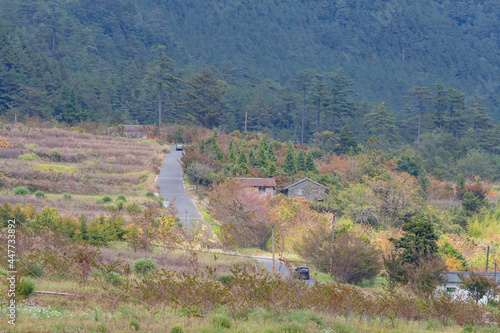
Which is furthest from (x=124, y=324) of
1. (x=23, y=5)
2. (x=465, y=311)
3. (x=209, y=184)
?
(x=23, y=5)

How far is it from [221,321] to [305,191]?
29.9 m

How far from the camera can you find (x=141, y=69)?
100562 millimetres

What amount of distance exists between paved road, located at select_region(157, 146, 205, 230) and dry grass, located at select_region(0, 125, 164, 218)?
36.1 inches

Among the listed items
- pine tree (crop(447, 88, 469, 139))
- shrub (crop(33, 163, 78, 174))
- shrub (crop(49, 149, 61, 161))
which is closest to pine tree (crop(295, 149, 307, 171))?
shrub (crop(33, 163, 78, 174))

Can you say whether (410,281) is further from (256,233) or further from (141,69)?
(141,69)

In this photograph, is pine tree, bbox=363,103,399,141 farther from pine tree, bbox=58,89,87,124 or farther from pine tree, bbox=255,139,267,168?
pine tree, bbox=58,89,87,124

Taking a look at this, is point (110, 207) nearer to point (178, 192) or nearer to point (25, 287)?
point (178, 192)

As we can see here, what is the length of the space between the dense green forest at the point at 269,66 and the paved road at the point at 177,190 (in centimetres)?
2304

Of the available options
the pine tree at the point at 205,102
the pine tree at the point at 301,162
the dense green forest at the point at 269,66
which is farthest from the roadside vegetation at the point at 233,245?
the dense green forest at the point at 269,66

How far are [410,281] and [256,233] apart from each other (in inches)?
411

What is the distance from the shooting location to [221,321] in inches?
504

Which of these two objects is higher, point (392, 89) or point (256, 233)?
point (392, 89)

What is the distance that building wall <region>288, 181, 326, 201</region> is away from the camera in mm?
42134

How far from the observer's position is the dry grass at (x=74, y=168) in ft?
103
